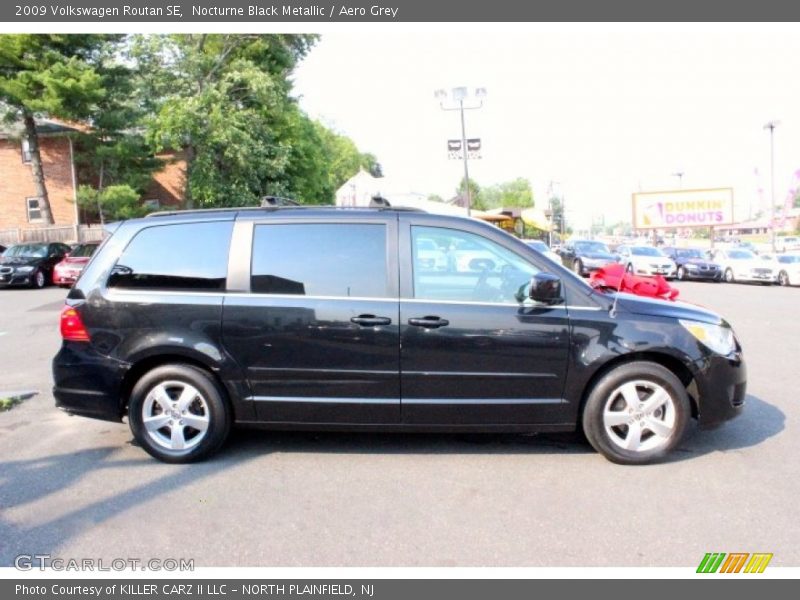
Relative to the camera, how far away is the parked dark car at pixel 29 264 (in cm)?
1894

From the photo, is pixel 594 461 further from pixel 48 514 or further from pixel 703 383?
pixel 48 514

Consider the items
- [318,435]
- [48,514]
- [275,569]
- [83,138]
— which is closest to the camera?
[275,569]

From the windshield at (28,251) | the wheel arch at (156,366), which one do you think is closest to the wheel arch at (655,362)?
the wheel arch at (156,366)

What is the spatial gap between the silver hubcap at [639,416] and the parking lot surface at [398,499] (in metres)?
0.19

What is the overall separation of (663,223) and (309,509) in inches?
1905

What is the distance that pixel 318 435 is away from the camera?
15.9 feet

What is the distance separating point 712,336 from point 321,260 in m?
2.87

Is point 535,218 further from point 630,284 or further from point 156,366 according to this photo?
point 156,366

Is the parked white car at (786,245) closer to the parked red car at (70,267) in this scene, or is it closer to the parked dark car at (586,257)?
the parked dark car at (586,257)

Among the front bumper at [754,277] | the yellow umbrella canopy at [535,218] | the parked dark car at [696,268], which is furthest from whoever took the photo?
the yellow umbrella canopy at [535,218]

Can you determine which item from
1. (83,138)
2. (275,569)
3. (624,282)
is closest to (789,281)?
(624,282)

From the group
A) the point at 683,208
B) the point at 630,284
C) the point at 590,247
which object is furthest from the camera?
the point at 683,208

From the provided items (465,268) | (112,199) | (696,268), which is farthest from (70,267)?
(696,268)

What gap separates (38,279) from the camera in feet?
64.0
